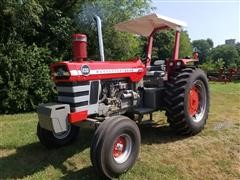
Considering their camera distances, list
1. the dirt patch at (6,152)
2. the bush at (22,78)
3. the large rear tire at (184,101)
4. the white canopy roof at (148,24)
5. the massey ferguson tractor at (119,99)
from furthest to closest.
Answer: the bush at (22,78), the white canopy roof at (148,24), the large rear tire at (184,101), the dirt patch at (6,152), the massey ferguson tractor at (119,99)

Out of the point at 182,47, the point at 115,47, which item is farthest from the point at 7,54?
the point at 182,47

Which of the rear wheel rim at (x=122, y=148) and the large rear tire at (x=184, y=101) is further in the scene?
the large rear tire at (x=184, y=101)

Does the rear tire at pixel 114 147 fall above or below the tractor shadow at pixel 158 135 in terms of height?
above

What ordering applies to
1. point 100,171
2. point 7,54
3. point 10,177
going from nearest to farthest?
point 100,171, point 10,177, point 7,54

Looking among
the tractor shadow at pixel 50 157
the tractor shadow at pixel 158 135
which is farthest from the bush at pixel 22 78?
the tractor shadow at pixel 158 135

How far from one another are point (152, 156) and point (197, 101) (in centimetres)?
189

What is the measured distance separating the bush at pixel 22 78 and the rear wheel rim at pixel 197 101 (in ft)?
14.0

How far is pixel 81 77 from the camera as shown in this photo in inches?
194

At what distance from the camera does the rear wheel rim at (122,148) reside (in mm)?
4763

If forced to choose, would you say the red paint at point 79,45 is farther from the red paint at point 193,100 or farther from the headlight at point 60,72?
the red paint at point 193,100

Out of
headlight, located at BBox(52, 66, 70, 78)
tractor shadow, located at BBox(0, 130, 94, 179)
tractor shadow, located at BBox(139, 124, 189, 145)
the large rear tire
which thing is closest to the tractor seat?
the large rear tire

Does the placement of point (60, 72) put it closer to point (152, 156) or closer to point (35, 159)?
point (35, 159)

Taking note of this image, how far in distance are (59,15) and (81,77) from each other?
18.3ft

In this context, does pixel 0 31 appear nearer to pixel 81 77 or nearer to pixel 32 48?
pixel 32 48
